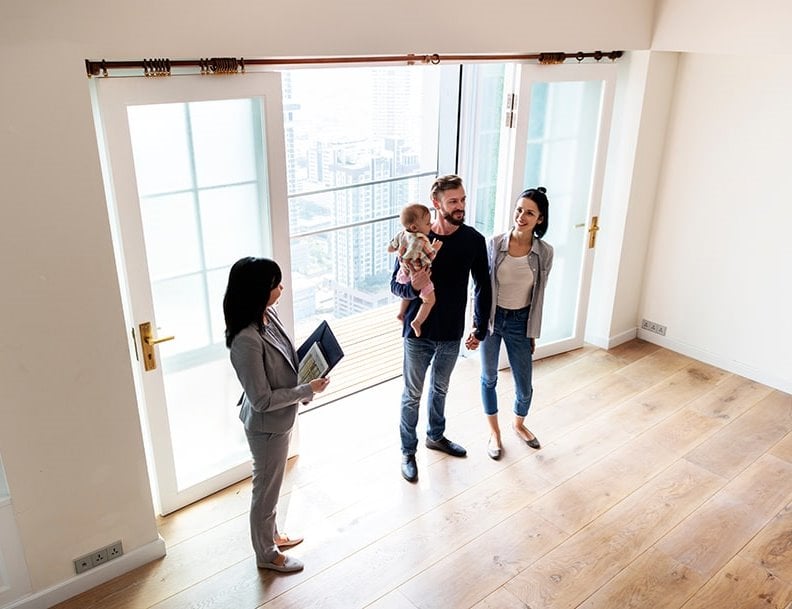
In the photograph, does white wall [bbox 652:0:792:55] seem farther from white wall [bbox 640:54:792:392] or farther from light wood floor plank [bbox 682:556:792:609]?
light wood floor plank [bbox 682:556:792:609]

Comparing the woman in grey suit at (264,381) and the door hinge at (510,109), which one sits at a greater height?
the door hinge at (510,109)

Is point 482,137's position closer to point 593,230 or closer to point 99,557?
point 593,230

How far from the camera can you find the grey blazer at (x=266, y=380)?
8.11 feet

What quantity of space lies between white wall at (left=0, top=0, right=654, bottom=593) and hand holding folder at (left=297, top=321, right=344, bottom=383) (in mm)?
684

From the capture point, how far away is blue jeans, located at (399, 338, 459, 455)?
3.31 meters

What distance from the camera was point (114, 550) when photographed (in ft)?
9.40

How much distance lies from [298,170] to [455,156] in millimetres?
1083

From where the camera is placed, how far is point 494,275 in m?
3.44

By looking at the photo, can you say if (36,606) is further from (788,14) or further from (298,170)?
(788,14)

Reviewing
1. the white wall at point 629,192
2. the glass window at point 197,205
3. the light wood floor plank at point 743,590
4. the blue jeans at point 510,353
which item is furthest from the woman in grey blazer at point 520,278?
the white wall at point 629,192

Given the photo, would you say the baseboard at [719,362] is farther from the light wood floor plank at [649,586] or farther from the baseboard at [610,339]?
the light wood floor plank at [649,586]

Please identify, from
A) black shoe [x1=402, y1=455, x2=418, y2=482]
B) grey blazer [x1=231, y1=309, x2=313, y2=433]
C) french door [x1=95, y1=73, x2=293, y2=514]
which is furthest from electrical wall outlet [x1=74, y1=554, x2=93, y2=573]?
black shoe [x1=402, y1=455, x2=418, y2=482]

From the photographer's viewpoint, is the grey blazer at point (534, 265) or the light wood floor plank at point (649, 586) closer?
the light wood floor plank at point (649, 586)

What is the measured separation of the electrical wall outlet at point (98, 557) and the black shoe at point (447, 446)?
1.60 meters
